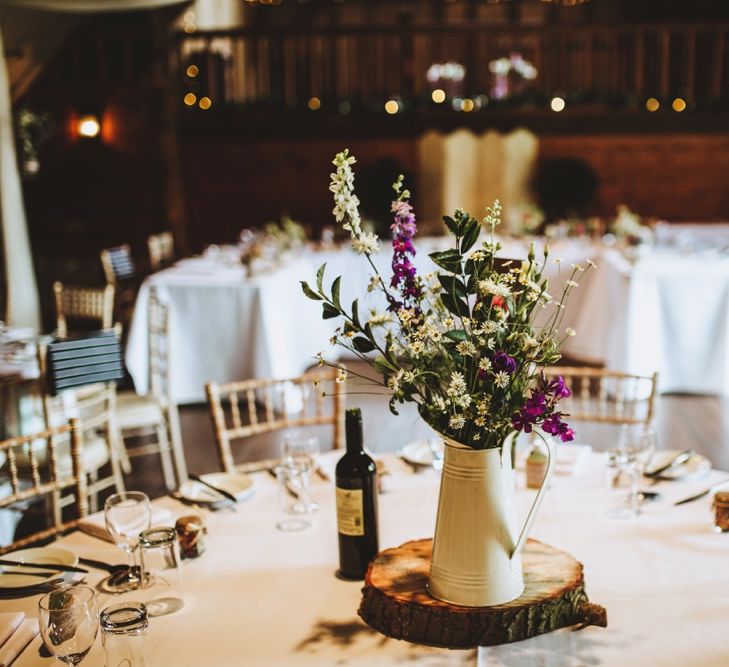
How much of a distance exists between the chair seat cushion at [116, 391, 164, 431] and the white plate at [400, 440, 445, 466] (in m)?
2.06

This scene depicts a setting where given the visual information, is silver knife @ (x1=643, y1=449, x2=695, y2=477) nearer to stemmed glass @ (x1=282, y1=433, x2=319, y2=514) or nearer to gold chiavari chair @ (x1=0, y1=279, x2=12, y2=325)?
stemmed glass @ (x1=282, y1=433, x2=319, y2=514)

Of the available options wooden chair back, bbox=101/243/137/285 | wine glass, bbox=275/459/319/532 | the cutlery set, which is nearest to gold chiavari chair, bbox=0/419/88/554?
wine glass, bbox=275/459/319/532

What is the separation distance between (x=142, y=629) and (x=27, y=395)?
8.65 feet

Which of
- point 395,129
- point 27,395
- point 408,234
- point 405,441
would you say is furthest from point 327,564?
point 395,129

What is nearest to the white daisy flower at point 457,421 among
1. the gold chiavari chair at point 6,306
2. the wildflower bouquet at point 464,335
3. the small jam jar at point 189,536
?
the wildflower bouquet at point 464,335

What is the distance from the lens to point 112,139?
954 cm

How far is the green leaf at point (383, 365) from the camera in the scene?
1438 millimetres

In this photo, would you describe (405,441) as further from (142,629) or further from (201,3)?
(201,3)

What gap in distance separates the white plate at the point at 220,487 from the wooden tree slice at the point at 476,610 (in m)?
0.61

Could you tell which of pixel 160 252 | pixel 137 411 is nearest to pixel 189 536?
pixel 137 411

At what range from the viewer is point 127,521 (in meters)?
1.82

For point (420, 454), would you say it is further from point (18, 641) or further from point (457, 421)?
point (18, 641)

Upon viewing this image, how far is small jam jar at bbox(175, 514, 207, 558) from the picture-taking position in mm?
1828

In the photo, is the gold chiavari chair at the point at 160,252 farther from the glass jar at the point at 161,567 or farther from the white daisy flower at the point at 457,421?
the white daisy flower at the point at 457,421
